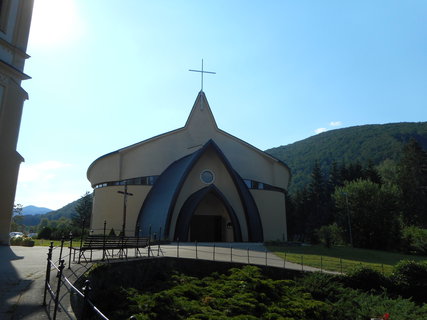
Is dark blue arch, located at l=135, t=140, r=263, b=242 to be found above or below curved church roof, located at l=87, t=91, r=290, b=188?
below

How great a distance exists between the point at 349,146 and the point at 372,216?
9377 cm

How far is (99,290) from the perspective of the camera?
884 cm

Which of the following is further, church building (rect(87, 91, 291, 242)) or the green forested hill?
the green forested hill

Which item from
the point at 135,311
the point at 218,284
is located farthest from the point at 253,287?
the point at 135,311

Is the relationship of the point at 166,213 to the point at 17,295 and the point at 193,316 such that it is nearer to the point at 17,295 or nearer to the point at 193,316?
the point at 193,316

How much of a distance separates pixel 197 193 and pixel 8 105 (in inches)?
741

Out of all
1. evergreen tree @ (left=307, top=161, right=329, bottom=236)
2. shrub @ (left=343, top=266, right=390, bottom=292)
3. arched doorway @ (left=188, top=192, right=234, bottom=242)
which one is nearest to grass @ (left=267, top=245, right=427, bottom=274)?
shrub @ (left=343, top=266, right=390, bottom=292)

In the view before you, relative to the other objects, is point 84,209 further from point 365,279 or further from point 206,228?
point 365,279

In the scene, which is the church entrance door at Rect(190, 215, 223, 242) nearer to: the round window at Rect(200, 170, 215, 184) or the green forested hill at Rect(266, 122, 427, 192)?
the round window at Rect(200, 170, 215, 184)

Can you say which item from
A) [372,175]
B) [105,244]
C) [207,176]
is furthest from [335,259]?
[372,175]

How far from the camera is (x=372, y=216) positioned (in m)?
39.7

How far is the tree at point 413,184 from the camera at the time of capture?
55.4 meters

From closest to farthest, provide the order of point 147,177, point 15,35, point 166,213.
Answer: point 15,35
point 166,213
point 147,177

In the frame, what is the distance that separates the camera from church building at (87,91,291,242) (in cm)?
3092
